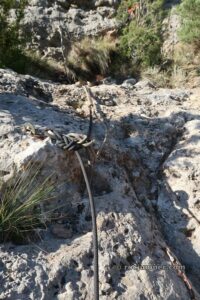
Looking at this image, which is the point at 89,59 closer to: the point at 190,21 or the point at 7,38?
the point at 190,21

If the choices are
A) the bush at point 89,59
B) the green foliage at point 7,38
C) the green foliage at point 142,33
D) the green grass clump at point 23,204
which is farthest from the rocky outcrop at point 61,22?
the green grass clump at point 23,204

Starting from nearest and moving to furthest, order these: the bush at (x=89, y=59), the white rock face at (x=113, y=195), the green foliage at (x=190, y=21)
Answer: the white rock face at (x=113, y=195)
the green foliage at (x=190, y=21)
the bush at (x=89, y=59)

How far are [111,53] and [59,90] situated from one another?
351cm

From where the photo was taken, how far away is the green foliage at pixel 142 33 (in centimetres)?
738

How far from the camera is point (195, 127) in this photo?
12.9 feet

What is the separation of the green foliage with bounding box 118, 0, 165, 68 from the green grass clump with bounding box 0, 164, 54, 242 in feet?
16.0

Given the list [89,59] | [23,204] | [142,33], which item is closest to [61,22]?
[89,59]

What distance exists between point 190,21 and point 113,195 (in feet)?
16.2

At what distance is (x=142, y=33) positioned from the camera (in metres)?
7.55

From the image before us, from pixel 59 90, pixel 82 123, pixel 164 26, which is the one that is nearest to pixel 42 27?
pixel 164 26

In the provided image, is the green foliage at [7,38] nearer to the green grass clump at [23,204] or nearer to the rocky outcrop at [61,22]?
the rocky outcrop at [61,22]

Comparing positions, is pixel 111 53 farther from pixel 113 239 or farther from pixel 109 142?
pixel 113 239

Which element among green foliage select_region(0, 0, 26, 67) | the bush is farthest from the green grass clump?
the bush

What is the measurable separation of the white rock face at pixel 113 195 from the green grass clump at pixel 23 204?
0.07 m
